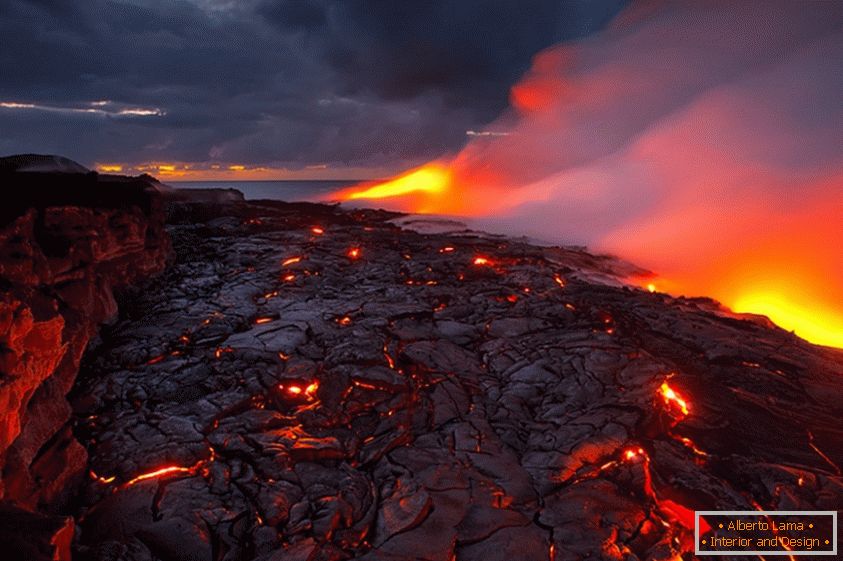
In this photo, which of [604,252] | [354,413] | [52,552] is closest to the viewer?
[52,552]

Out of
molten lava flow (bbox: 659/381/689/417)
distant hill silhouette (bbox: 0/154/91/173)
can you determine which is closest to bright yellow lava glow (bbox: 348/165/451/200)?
distant hill silhouette (bbox: 0/154/91/173)

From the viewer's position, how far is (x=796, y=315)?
11164 mm

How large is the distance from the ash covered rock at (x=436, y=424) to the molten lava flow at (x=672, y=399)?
0.03 metres

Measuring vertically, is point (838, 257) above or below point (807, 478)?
above

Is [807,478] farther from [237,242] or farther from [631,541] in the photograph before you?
[237,242]

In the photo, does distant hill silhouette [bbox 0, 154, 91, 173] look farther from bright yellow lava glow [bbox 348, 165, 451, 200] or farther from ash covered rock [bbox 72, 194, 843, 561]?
bright yellow lava glow [bbox 348, 165, 451, 200]

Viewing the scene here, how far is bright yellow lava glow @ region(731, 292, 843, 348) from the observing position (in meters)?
10.1

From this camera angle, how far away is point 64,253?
5.96 m

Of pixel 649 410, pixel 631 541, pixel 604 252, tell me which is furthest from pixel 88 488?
pixel 604 252

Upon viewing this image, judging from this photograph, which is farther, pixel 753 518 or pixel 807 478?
pixel 807 478

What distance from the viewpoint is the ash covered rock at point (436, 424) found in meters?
3.52

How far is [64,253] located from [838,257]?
64.7ft

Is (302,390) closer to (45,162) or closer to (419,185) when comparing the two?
(45,162)

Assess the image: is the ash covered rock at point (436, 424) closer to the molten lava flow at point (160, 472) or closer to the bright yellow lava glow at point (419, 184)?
the molten lava flow at point (160, 472)
